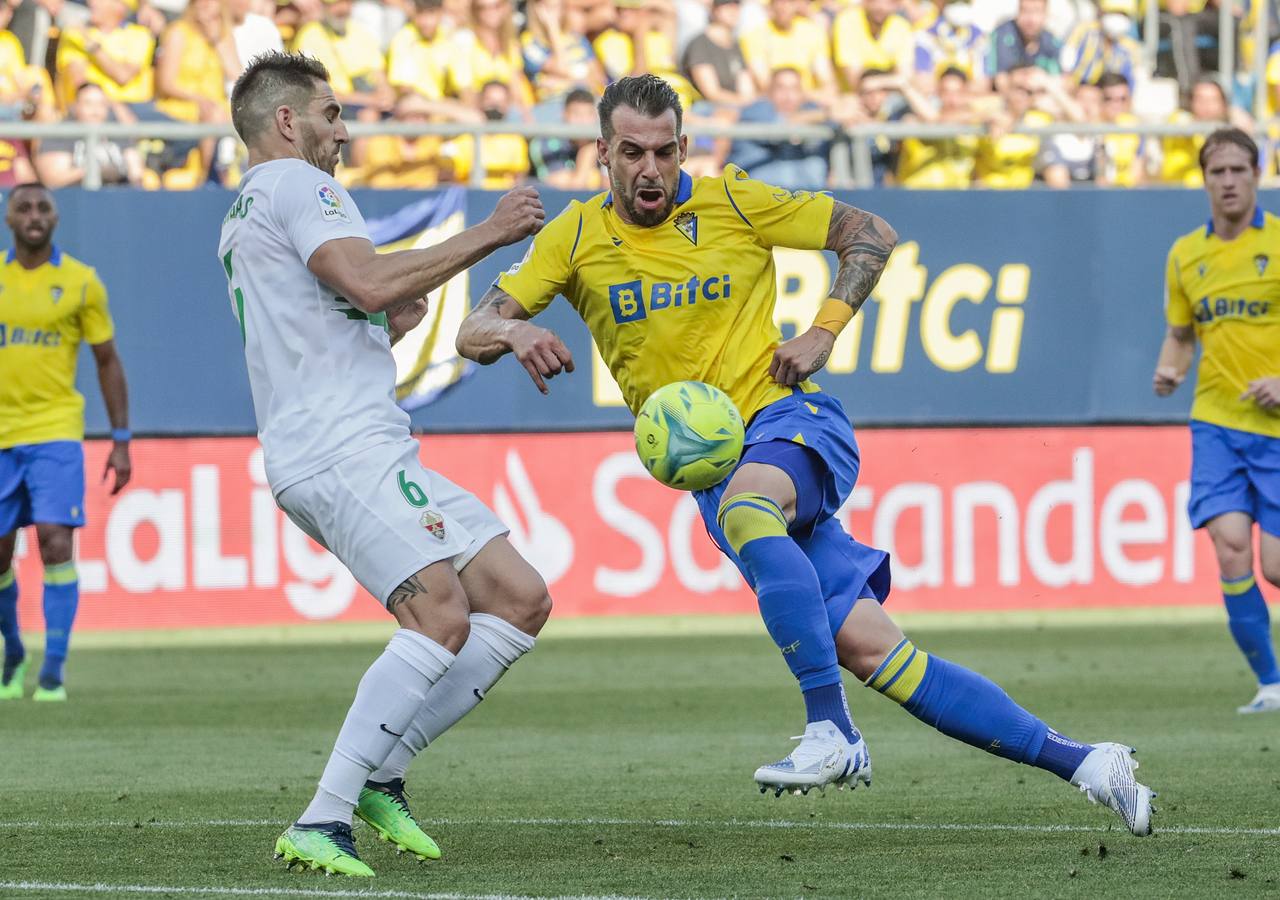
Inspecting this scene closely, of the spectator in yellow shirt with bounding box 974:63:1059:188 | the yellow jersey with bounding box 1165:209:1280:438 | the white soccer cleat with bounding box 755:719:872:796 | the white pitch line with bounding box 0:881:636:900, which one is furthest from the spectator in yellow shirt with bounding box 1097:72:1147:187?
the white pitch line with bounding box 0:881:636:900

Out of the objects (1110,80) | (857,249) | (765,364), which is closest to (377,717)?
(765,364)

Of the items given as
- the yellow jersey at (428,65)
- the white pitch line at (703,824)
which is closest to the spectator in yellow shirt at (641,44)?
the yellow jersey at (428,65)

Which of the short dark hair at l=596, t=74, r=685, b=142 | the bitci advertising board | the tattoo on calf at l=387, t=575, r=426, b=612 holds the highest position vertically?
the short dark hair at l=596, t=74, r=685, b=142

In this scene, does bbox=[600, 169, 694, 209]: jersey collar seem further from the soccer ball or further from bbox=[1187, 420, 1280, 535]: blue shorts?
bbox=[1187, 420, 1280, 535]: blue shorts

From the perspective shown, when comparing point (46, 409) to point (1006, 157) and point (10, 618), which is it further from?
point (1006, 157)

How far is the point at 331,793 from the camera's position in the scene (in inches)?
218

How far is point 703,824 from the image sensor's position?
6.64 meters

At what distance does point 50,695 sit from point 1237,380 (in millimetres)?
6305

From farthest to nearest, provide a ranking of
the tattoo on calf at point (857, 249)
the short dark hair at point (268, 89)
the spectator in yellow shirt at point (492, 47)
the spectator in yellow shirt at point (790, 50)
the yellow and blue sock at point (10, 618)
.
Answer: the spectator in yellow shirt at point (790, 50)
the spectator in yellow shirt at point (492, 47)
the yellow and blue sock at point (10, 618)
the tattoo on calf at point (857, 249)
the short dark hair at point (268, 89)

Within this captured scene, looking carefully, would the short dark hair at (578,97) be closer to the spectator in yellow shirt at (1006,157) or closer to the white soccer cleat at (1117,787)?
the spectator in yellow shirt at (1006,157)

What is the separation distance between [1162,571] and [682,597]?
3.60 metres

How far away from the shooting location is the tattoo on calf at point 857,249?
250 inches

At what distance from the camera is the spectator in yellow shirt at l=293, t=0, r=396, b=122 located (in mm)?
15688

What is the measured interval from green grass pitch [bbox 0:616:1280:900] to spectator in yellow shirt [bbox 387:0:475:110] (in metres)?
4.69
